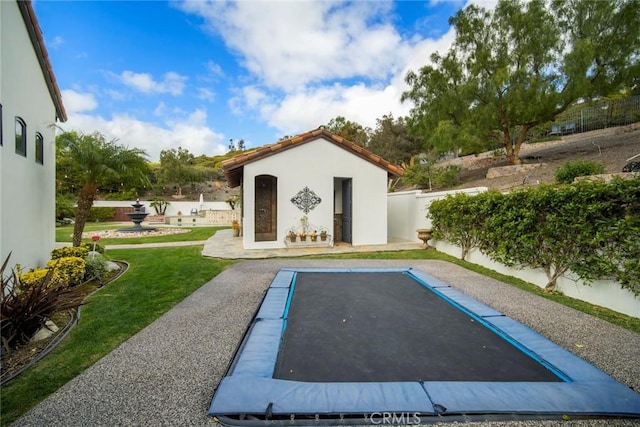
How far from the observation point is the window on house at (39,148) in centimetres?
605

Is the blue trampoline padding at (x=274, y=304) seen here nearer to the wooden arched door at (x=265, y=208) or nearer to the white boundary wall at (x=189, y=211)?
the wooden arched door at (x=265, y=208)

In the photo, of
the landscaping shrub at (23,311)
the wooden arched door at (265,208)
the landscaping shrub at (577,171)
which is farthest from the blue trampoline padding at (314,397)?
the wooden arched door at (265,208)

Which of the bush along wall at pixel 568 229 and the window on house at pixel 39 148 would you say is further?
the window on house at pixel 39 148

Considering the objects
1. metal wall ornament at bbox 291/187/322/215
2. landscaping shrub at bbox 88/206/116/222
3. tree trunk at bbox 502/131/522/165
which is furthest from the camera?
landscaping shrub at bbox 88/206/116/222

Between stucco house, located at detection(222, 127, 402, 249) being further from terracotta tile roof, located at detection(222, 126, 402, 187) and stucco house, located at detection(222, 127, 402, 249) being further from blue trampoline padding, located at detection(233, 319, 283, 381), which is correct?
Result: blue trampoline padding, located at detection(233, 319, 283, 381)

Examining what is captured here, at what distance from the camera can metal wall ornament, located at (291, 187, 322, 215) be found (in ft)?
31.6

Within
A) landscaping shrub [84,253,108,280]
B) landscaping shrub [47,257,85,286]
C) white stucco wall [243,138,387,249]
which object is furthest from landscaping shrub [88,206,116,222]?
landscaping shrub [47,257,85,286]

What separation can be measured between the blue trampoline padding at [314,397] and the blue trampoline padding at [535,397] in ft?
0.69

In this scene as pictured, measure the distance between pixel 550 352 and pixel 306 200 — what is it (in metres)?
7.65

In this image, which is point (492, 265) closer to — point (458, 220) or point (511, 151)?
point (458, 220)

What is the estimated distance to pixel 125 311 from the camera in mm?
4160

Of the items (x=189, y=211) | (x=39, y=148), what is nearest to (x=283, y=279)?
(x=39, y=148)

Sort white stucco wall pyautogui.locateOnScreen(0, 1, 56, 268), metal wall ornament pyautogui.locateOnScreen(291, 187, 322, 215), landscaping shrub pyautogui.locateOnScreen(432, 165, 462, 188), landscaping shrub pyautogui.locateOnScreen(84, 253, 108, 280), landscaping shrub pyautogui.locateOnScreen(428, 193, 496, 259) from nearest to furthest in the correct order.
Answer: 1. white stucco wall pyautogui.locateOnScreen(0, 1, 56, 268)
2. landscaping shrub pyautogui.locateOnScreen(84, 253, 108, 280)
3. landscaping shrub pyautogui.locateOnScreen(428, 193, 496, 259)
4. metal wall ornament pyautogui.locateOnScreen(291, 187, 322, 215)
5. landscaping shrub pyautogui.locateOnScreen(432, 165, 462, 188)

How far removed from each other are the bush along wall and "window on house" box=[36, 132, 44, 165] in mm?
9820
